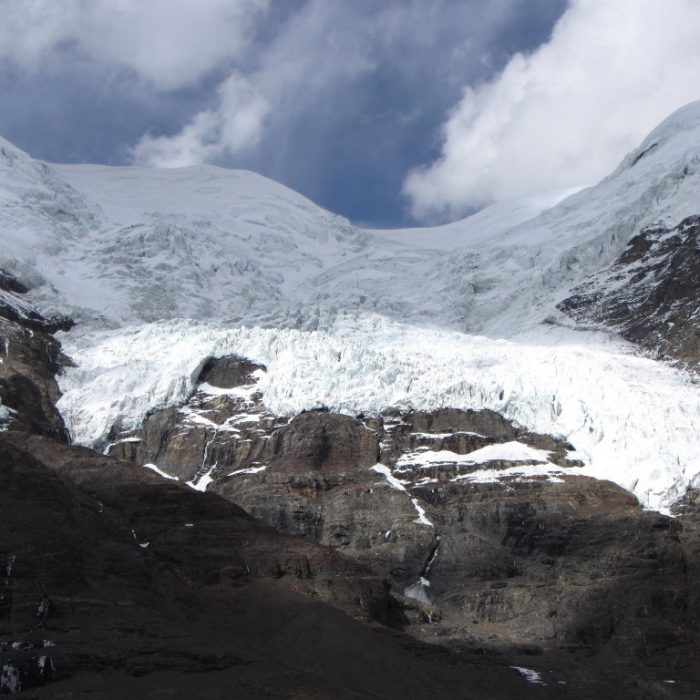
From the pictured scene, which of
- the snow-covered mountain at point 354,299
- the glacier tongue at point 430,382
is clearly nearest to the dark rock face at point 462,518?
the glacier tongue at point 430,382

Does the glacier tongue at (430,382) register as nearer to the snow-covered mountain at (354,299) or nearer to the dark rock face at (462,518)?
the snow-covered mountain at (354,299)

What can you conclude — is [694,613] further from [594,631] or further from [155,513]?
[155,513]

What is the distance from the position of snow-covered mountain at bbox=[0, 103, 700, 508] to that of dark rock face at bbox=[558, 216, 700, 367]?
221 cm

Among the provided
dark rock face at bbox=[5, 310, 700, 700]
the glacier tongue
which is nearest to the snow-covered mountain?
the glacier tongue

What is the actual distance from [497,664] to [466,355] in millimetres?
50809

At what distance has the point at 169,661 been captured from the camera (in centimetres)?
4775

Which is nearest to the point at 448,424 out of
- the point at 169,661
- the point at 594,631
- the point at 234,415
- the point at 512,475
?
the point at 512,475

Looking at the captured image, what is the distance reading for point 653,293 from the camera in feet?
400

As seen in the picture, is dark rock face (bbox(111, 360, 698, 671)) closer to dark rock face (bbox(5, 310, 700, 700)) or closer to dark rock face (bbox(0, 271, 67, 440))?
dark rock face (bbox(5, 310, 700, 700))

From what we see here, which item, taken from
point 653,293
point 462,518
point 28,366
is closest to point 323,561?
point 462,518

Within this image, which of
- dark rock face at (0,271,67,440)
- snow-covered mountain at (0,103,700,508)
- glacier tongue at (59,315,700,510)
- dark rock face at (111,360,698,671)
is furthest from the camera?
dark rock face at (0,271,67,440)

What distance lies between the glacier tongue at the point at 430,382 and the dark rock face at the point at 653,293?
4.56m

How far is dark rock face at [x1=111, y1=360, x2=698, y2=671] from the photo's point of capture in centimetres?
6981

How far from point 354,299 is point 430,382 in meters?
A: 38.5
